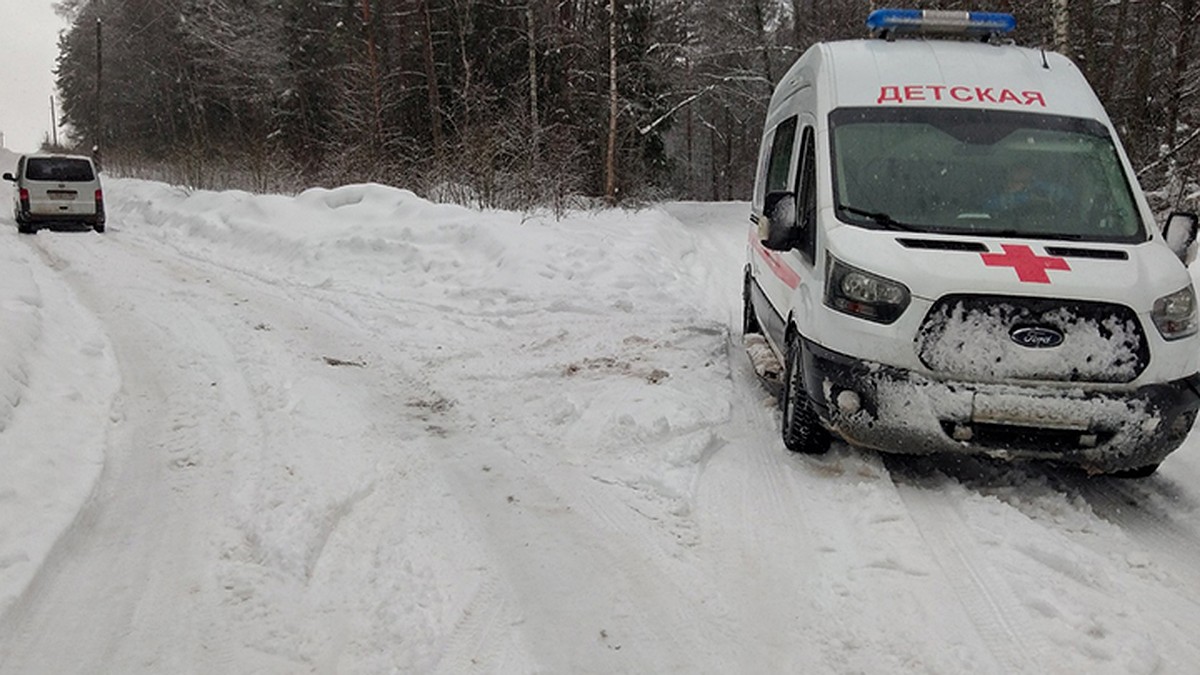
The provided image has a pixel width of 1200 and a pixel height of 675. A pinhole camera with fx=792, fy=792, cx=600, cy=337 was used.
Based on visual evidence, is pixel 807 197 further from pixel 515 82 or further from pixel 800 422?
pixel 515 82

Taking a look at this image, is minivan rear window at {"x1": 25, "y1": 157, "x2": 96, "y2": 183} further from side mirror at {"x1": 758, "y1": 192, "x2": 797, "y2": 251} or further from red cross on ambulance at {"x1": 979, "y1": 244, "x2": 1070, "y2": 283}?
red cross on ambulance at {"x1": 979, "y1": 244, "x2": 1070, "y2": 283}

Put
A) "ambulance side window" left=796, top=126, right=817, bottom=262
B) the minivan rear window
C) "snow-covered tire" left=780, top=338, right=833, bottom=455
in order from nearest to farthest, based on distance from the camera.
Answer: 1. "snow-covered tire" left=780, top=338, right=833, bottom=455
2. "ambulance side window" left=796, top=126, right=817, bottom=262
3. the minivan rear window

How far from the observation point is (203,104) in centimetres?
3975

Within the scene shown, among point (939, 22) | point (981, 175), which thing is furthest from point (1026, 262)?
point (939, 22)

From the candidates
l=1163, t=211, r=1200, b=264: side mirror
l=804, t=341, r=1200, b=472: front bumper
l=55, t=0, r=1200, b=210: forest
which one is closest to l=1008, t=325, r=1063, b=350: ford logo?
l=804, t=341, r=1200, b=472: front bumper

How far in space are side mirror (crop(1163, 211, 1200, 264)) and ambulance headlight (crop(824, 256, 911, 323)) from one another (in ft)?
6.91

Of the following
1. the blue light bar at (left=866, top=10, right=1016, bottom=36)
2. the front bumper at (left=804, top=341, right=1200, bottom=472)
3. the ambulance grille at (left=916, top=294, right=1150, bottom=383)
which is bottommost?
the front bumper at (left=804, top=341, right=1200, bottom=472)

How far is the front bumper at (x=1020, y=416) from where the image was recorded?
162 inches

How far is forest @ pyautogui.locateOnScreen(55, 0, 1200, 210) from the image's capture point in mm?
17047

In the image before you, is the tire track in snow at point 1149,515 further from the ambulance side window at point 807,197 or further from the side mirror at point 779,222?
the side mirror at point 779,222

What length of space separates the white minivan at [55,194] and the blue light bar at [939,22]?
17.1 m

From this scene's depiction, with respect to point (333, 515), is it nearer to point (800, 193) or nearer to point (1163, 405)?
point (800, 193)

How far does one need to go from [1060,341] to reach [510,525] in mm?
2986

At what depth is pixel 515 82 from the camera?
87.3 ft
